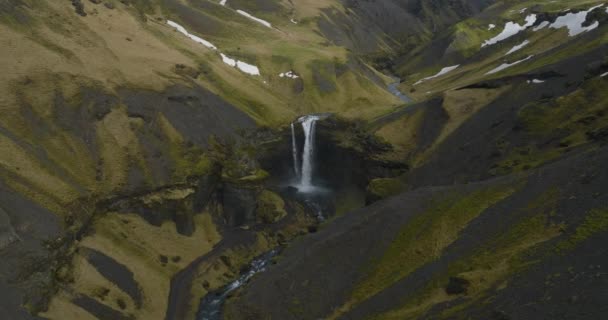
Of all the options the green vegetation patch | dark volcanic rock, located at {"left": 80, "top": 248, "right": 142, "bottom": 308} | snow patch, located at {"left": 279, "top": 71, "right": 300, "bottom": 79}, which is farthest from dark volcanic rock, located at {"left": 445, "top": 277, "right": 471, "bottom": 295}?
snow patch, located at {"left": 279, "top": 71, "right": 300, "bottom": 79}

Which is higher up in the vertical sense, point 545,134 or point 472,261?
point 545,134

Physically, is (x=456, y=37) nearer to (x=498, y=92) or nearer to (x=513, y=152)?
(x=498, y=92)

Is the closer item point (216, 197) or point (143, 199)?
point (143, 199)

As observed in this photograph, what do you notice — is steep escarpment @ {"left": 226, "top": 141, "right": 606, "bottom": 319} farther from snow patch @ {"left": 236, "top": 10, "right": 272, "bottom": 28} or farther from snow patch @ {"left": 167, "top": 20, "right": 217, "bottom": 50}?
snow patch @ {"left": 236, "top": 10, "right": 272, "bottom": 28}

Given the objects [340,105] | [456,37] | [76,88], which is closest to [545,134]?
[340,105]

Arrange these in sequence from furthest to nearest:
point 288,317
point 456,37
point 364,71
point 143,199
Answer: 1. point 456,37
2. point 364,71
3. point 143,199
4. point 288,317

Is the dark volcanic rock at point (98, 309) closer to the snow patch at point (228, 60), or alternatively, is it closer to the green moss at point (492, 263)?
the green moss at point (492, 263)
